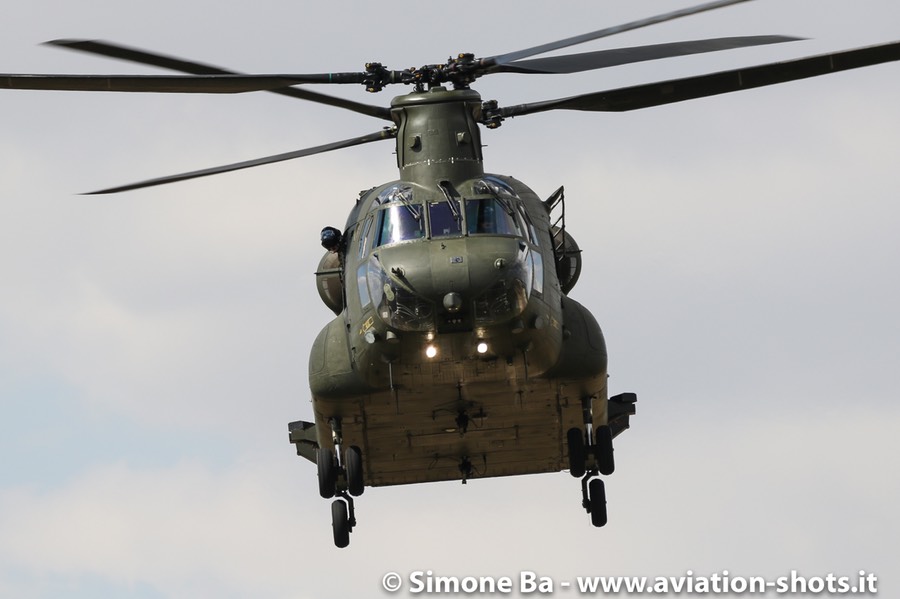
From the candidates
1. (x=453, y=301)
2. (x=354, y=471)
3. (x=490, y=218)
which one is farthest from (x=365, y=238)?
(x=354, y=471)

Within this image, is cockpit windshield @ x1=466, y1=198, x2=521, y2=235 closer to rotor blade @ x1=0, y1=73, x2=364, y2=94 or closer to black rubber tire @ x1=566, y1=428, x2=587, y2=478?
rotor blade @ x1=0, y1=73, x2=364, y2=94

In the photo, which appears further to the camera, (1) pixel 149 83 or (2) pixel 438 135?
(2) pixel 438 135

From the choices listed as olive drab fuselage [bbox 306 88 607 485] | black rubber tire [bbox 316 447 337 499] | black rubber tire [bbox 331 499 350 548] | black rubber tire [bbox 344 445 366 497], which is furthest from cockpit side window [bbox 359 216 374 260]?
black rubber tire [bbox 331 499 350 548]

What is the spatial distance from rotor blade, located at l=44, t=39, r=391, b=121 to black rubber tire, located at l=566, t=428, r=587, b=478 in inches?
246

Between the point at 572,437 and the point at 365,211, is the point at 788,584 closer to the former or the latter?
the point at 572,437

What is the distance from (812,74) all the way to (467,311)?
6.41m

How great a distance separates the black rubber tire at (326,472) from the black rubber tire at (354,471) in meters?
0.37

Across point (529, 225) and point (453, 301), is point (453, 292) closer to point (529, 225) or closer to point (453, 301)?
point (453, 301)

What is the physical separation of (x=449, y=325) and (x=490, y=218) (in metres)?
2.06

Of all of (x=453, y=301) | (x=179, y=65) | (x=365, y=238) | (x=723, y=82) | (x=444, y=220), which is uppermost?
(x=179, y=65)

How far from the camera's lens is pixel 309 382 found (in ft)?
111

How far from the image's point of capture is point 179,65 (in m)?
33.2

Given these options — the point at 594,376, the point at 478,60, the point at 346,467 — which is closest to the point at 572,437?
the point at 594,376

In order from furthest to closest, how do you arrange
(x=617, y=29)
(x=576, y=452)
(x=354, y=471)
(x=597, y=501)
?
(x=597, y=501), (x=576, y=452), (x=354, y=471), (x=617, y=29)
